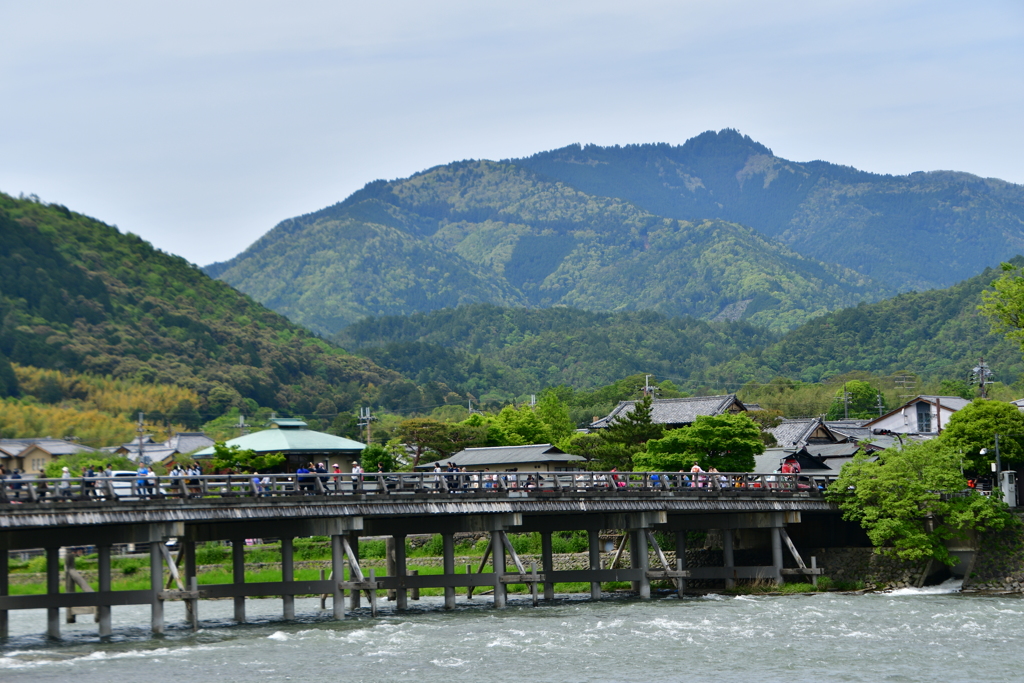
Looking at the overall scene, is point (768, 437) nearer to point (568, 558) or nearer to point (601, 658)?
point (568, 558)

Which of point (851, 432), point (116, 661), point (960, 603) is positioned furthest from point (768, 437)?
point (116, 661)

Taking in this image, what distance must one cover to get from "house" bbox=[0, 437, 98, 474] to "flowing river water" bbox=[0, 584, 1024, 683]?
82.8 meters

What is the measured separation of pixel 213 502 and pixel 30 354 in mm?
149749

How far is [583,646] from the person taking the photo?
3834cm

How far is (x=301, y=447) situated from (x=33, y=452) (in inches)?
2750

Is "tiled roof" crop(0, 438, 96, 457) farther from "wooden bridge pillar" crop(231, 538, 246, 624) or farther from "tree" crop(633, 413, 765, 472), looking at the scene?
"wooden bridge pillar" crop(231, 538, 246, 624)

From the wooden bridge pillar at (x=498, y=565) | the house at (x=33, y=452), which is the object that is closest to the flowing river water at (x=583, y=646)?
the wooden bridge pillar at (x=498, y=565)

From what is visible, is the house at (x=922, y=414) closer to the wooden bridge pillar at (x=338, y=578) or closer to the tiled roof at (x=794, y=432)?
the tiled roof at (x=794, y=432)

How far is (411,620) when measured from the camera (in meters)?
45.4

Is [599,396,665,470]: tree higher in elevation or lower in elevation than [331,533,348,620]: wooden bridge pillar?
higher

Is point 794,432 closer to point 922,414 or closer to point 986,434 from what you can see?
point 922,414

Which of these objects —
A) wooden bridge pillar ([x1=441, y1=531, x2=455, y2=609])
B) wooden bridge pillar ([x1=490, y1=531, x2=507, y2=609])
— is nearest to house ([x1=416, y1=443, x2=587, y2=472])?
wooden bridge pillar ([x1=441, y1=531, x2=455, y2=609])

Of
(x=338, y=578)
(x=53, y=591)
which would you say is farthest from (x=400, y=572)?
(x=53, y=591)

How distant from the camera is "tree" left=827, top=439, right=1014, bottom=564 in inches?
2083
